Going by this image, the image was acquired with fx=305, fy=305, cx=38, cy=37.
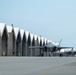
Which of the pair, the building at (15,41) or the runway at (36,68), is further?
the building at (15,41)

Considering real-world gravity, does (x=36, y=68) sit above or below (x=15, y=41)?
below

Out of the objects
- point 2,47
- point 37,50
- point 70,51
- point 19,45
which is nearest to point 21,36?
point 19,45

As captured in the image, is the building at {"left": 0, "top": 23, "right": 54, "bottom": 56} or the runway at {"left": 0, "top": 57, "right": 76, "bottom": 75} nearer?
the runway at {"left": 0, "top": 57, "right": 76, "bottom": 75}

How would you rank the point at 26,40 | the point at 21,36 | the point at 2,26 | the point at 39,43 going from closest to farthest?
the point at 2,26 → the point at 21,36 → the point at 26,40 → the point at 39,43

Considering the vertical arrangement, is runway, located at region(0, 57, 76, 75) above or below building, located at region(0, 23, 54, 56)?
below

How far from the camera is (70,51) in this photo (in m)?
199

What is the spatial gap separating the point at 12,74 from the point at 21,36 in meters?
103

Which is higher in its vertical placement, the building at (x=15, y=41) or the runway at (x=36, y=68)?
the building at (x=15, y=41)

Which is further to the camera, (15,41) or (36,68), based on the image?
(15,41)

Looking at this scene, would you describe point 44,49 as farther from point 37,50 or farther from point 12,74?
point 12,74

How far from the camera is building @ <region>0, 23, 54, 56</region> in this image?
96.2m

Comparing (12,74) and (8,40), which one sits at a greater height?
(8,40)

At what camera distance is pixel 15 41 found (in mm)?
108625

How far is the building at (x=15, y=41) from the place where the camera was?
96250 millimetres
